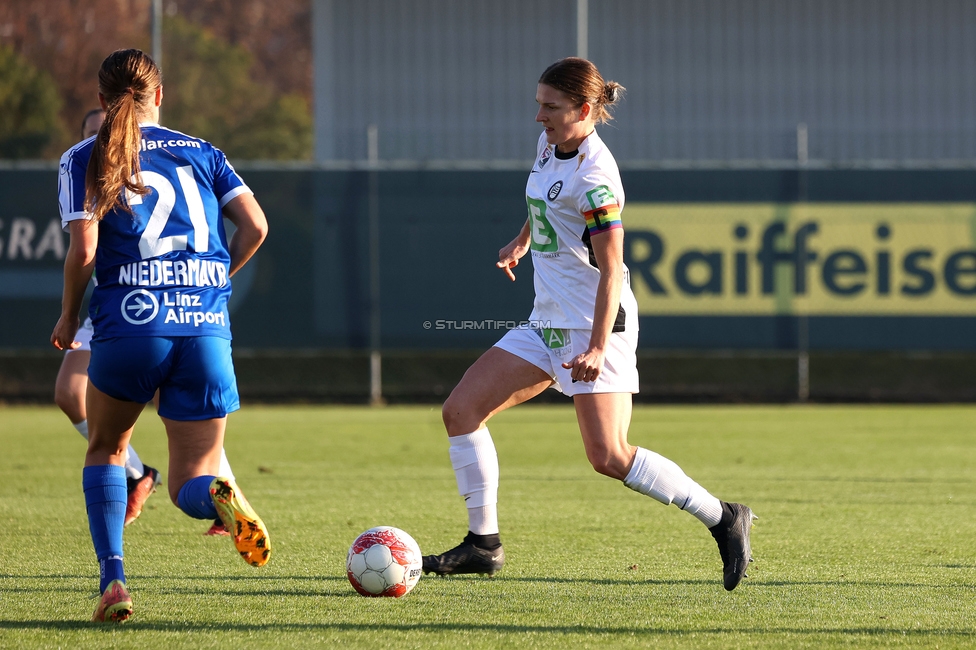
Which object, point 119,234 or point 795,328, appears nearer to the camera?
point 119,234

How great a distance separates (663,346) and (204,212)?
914 cm

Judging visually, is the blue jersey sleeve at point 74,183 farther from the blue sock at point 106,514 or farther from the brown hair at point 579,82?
the brown hair at point 579,82

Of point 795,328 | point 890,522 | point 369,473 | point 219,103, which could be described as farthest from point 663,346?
point 219,103

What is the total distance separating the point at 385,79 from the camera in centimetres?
1727

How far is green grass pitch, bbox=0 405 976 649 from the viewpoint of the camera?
11.6ft

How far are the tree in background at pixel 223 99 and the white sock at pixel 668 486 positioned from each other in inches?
685

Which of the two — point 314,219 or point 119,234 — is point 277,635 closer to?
point 119,234

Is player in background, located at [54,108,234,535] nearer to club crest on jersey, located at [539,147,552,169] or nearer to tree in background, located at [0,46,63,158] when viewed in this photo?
club crest on jersey, located at [539,147,552,169]

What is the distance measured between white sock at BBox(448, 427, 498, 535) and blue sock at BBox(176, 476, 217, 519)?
1013mm

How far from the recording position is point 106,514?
3.65 meters

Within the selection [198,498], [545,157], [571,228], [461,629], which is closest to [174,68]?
[545,157]

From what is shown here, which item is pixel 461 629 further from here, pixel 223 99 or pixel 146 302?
pixel 223 99

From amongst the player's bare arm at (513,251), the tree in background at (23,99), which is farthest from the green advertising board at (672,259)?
the tree in background at (23,99)

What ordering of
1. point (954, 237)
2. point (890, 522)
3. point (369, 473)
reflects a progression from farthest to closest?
1. point (954, 237)
2. point (369, 473)
3. point (890, 522)
